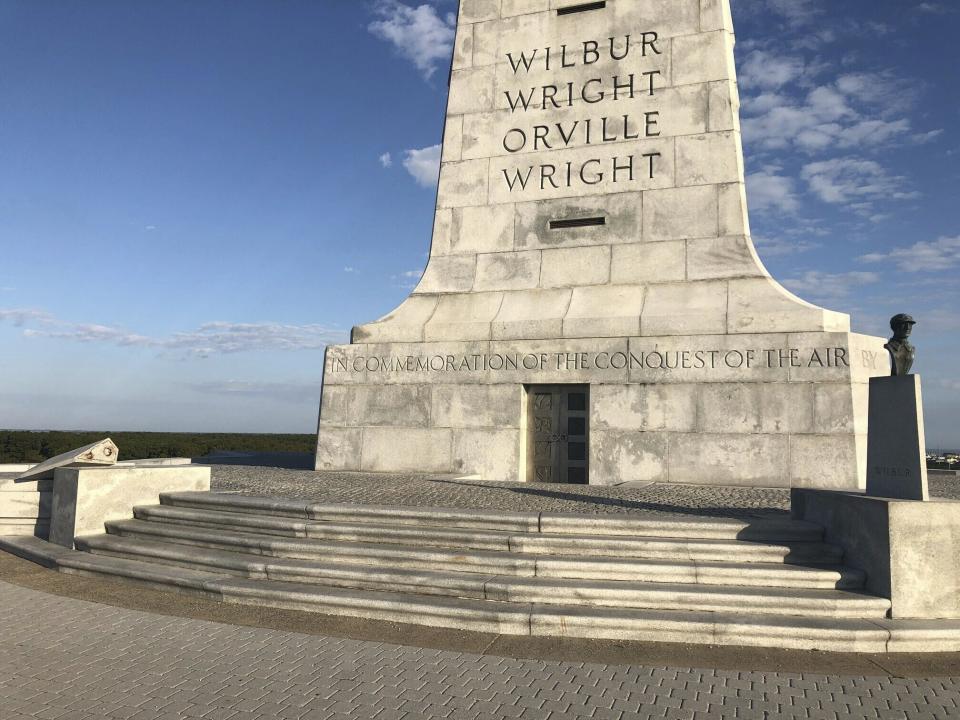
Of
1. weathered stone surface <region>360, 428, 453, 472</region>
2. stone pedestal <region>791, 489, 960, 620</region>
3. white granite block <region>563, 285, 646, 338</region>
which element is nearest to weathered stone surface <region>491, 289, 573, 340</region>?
white granite block <region>563, 285, 646, 338</region>

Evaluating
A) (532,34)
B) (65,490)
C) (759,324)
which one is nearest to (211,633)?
(65,490)

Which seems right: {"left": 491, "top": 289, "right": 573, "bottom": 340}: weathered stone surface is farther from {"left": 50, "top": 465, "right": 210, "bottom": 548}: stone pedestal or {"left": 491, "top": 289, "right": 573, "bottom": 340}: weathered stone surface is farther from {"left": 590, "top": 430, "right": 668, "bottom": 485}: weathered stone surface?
{"left": 50, "top": 465, "right": 210, "bottom": 548}: stone pedestal

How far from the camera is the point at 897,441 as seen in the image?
270 inches

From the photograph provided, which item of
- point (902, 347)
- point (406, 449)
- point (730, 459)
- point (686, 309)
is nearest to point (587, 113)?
point (686, 309)

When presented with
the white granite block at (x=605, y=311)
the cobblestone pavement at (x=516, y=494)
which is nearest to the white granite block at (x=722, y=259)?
the white granite block at (x=605, y=311)

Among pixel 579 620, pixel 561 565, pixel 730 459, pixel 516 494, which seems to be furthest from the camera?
pixel 730 459

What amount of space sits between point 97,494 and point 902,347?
10234 millimetres

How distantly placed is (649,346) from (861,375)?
3482mm

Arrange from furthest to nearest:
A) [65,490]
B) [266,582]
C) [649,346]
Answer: [649,346] → [65,490] → [266,582]

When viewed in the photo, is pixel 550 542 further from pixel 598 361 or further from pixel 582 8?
pixel 582 8

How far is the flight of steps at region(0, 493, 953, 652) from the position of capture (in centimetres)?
623

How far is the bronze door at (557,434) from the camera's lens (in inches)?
528

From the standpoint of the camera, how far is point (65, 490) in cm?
977

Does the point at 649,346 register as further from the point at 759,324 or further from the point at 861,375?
the point at 861,375
